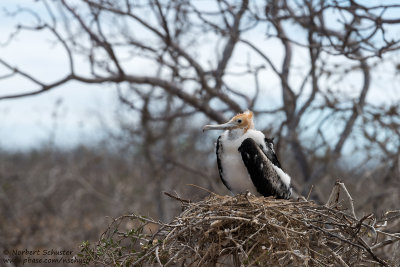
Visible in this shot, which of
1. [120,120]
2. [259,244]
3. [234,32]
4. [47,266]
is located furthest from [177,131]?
[259,244]

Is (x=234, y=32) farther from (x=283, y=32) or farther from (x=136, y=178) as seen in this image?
(x=136, y=178)

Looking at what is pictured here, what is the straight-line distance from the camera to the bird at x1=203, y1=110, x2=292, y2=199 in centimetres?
386

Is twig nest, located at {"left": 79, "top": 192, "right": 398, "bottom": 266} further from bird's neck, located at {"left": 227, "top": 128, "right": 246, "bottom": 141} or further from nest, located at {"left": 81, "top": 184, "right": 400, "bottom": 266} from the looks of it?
bird's neck, located at {"left": 227, "top": 128, "right": 246, "bottom": 141}

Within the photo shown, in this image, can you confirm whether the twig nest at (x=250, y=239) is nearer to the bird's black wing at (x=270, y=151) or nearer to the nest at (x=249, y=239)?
the nest at (x=249, y=239)

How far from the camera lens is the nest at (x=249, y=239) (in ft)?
8.70

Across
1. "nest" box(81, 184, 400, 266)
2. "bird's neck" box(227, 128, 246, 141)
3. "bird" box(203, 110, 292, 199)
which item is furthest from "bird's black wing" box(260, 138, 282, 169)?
"nest" box(81, 184, 400, 266)

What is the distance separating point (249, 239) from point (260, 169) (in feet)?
3.93

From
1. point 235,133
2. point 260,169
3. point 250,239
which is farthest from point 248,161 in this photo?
point 250,239

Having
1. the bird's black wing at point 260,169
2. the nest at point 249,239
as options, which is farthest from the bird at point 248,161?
the nest at point 249,239

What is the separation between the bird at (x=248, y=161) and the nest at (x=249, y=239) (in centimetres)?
91

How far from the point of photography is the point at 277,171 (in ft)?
13.3

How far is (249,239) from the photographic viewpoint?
2.70m

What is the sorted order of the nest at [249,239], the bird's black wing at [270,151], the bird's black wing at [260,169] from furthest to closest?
the bird's black wing at [270,151] < the bird's black wing at [260,169] < the nest at [249,239]

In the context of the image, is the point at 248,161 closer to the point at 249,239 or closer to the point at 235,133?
the point at 235,133
